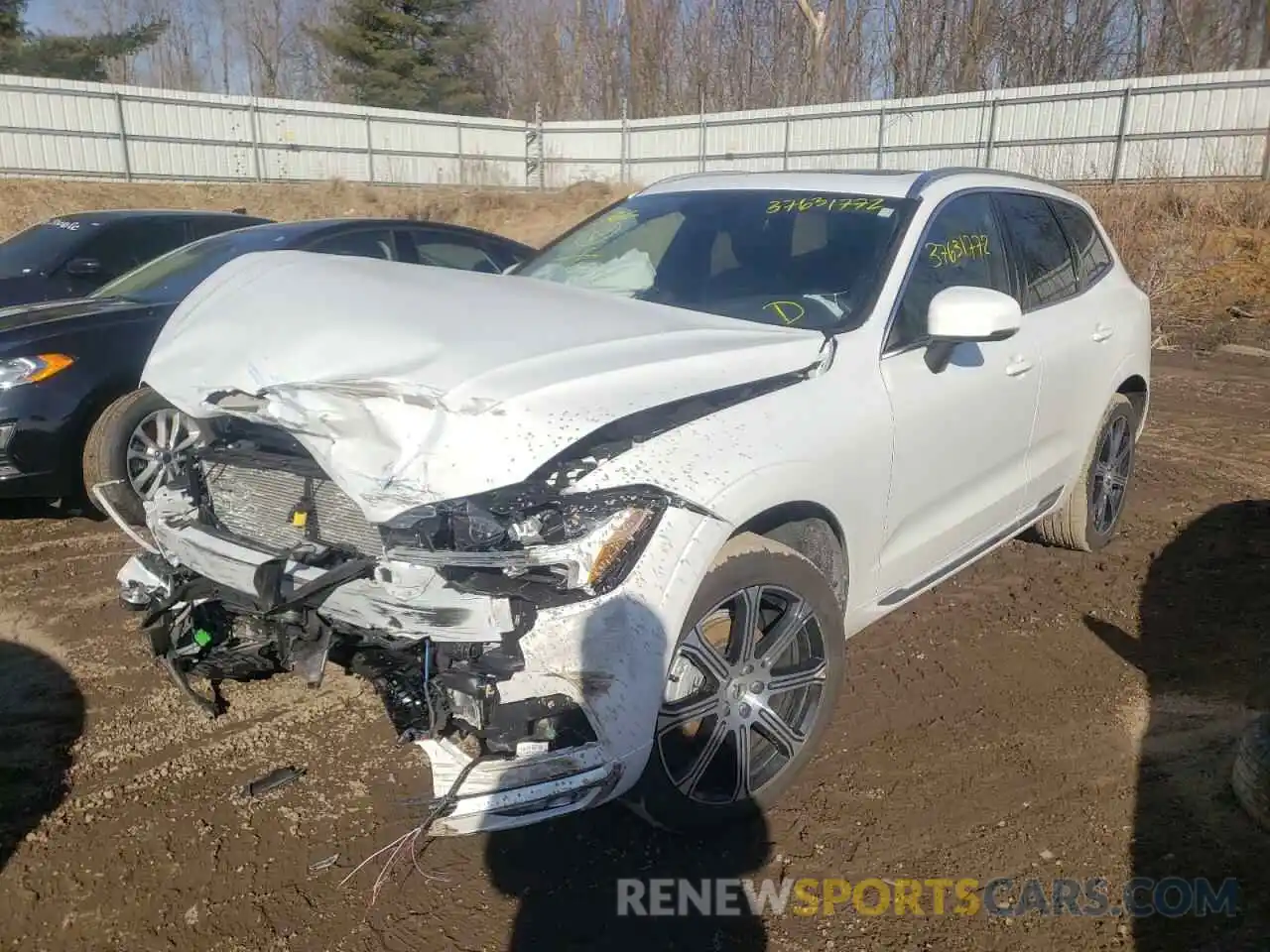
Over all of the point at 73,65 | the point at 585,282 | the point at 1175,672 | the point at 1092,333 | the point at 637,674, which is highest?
the point at 73,65

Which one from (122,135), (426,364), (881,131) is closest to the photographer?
(426,364)

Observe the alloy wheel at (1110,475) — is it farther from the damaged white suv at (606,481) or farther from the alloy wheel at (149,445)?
the alloy wheel at (149,445)

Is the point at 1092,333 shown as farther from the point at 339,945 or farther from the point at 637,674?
the point at 339,945

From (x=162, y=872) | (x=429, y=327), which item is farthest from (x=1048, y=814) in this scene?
(x=162, y=872)

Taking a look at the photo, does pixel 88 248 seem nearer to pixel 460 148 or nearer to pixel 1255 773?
pixel 1255 773

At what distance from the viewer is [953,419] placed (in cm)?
344

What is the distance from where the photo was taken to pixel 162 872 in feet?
8.82

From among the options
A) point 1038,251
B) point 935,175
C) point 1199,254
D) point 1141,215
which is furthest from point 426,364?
point 1141,215

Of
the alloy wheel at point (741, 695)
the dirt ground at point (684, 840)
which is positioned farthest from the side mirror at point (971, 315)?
the dirt ground at point (684, 840)

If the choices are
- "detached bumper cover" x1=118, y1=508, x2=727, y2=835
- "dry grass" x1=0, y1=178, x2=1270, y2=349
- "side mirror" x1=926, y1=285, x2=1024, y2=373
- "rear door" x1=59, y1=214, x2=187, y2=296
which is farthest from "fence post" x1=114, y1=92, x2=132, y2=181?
"detached bumper cover" x1=118, y1=508, x2=727, y2=835

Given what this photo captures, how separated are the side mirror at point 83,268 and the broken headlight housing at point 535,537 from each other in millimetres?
5899

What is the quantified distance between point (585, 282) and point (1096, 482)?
285 cm

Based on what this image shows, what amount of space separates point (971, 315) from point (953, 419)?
0.46 metres

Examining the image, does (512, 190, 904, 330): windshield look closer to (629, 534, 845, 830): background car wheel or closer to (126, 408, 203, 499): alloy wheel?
(629, 534, 845, 830): background car wheel
